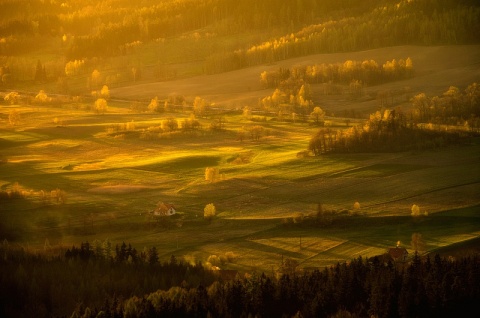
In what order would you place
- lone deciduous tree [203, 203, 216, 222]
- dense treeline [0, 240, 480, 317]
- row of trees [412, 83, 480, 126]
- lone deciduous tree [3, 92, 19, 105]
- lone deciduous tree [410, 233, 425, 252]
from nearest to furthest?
dense treeline [0, 240, 480, 317]
lone deciduous tree [410, 233, 425, 252]
lone deciduous tree [203, 203, 216, 222]
row of trees [412, 83, 480, 126]
lone deciduous tree [3, 92, 19, 105]

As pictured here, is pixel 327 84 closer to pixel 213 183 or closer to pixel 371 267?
pixel 213 183

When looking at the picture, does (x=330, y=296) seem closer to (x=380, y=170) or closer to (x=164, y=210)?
(x=164, y=210)

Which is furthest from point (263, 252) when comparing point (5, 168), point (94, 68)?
point (94, 68)

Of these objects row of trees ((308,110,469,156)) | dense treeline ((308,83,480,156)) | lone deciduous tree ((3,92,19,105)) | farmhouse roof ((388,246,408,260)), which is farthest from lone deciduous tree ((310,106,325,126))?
farmhouse roof ((388,246,408,260))

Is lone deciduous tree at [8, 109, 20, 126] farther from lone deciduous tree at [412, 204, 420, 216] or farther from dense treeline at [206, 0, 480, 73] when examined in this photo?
lone deciduous tree at [412, 204, 420, 216]

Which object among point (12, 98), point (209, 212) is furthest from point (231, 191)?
point (12, 98)

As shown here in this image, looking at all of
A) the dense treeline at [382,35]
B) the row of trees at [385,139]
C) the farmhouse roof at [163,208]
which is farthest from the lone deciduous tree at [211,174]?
the dense treeline at [382,35]

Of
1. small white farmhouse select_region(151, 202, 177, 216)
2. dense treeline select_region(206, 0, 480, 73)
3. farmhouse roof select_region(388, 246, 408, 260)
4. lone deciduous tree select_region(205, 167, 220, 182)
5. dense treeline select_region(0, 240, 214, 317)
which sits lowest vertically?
farmhouse roof select_region(388, 246, 408, 260)

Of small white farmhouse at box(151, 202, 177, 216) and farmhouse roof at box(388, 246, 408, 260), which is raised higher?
small white farmhouse at box(151, 202, 177, 216)
